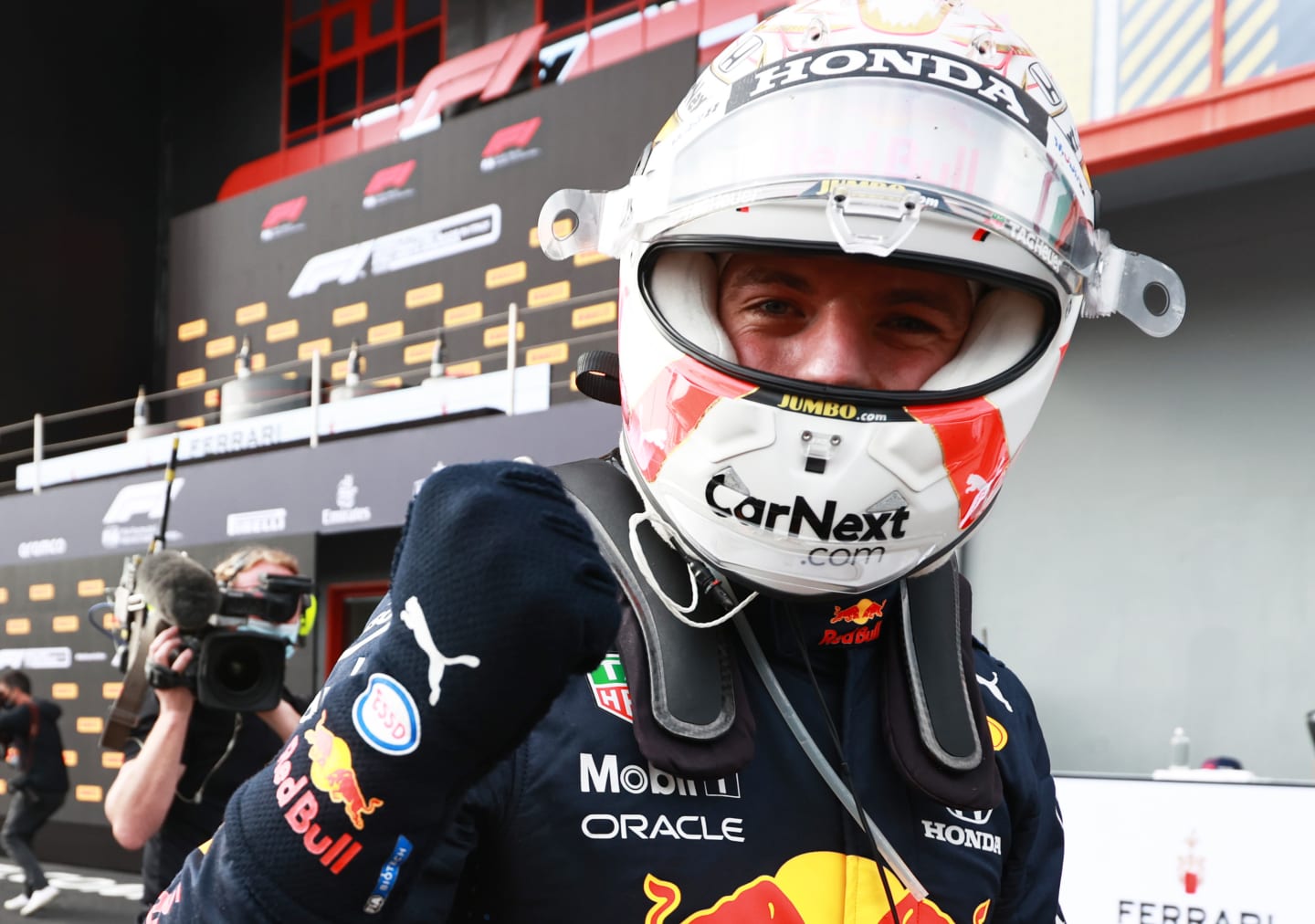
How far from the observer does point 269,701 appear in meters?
2.95

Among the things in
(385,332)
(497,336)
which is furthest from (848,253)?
(385,332)

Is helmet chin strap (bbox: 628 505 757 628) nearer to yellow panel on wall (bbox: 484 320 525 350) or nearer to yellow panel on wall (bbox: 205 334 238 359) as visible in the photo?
yellow panel on wall (bbox: 484 320 525 350)

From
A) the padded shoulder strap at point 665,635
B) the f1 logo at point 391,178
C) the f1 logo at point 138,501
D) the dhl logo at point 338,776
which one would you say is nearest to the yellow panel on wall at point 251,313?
the f1 logo at point 391,178

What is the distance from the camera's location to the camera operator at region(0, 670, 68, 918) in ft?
23.6

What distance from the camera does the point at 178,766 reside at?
2.84 m

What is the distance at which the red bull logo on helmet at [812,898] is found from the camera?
3.08 feet

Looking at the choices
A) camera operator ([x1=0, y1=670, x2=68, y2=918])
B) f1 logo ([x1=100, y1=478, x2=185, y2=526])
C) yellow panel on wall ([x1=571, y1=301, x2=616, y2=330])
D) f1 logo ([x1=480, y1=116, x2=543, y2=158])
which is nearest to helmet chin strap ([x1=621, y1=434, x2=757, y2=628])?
camera operator ([x1=0, y1=670, x2=68, y2=918])

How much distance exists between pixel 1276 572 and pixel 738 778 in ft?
17.4

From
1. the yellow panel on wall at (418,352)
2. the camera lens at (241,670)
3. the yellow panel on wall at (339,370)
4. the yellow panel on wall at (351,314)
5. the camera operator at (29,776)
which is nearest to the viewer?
the camera lens at (241,670)

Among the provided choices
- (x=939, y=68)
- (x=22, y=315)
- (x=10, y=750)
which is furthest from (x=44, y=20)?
(x=939, y=68)

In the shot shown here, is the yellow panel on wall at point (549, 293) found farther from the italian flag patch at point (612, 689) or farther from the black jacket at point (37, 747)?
the italian flag patch at point (612, 689)

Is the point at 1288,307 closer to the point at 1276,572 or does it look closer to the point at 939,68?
the point at 1276,572

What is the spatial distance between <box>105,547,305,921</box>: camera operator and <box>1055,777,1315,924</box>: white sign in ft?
6.11

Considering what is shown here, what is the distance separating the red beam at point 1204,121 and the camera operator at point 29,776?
263 inches
